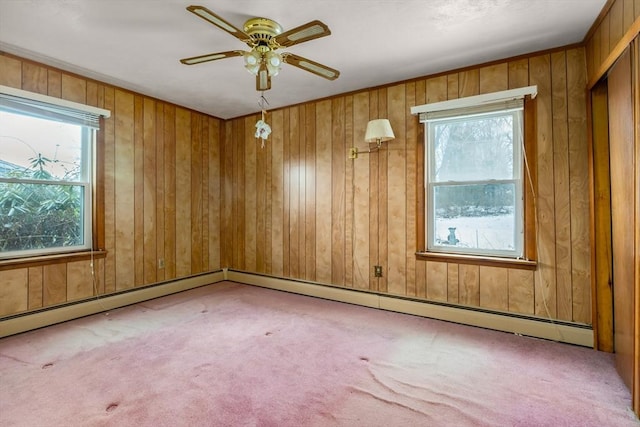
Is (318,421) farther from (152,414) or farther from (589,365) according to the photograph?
(589,365)

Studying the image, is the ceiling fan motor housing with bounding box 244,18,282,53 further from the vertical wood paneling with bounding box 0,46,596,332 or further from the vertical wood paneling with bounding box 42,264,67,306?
the vertical wood paneling with bounding box 42,264,67,306

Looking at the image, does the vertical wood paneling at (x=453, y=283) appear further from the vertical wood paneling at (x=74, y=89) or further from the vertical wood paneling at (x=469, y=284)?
the vertical wood paneling at (x=74, y=89)

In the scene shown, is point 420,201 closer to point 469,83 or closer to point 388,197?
point 388,197

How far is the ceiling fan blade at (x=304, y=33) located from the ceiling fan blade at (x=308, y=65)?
0.39ft

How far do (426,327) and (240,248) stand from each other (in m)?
2.84

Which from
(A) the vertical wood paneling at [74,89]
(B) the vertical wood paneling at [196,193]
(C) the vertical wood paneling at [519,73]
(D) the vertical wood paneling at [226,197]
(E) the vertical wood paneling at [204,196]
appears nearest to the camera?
(C) the vertical wood paneling at [519,73]

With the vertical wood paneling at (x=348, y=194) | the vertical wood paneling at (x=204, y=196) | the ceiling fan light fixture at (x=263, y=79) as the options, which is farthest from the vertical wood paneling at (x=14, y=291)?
the vertical wood paneling at (x=348, y=194)

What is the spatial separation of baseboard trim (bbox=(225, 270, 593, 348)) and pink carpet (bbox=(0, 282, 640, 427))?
4.4 inches

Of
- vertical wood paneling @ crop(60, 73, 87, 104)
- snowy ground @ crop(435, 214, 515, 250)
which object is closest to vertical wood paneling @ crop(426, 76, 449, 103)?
snowy ground @ crop(435, 214, 515, 250)

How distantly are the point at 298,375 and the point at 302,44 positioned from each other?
2504 mm

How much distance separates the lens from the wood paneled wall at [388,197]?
261cm

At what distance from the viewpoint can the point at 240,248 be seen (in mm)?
4668

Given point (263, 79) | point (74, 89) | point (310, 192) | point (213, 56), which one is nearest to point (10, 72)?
point (74, 89)

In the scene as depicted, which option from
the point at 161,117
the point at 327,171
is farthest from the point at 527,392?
the point at 161,117
